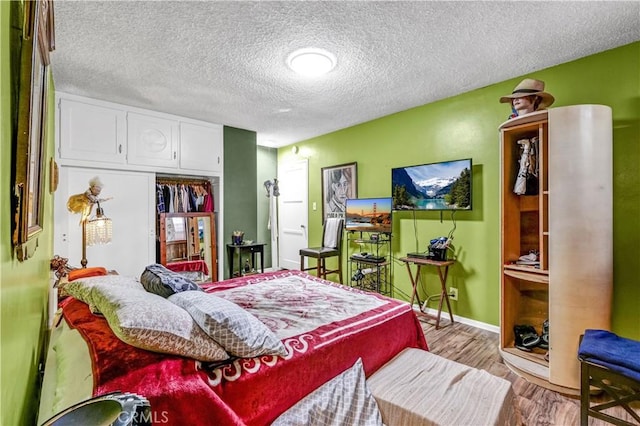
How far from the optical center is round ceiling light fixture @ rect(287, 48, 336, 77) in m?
2.46

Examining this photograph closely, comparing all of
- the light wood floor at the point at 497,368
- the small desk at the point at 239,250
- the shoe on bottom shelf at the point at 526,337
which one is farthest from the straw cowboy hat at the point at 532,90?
the small desk at the point at 239,250

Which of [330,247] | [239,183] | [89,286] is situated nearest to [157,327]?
[89,286]

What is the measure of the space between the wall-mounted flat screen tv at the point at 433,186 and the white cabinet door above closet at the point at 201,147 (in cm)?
254

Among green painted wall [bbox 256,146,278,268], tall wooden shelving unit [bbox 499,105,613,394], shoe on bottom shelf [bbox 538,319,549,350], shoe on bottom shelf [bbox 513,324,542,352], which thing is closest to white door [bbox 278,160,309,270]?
green painted wall [bbox 256,146,278,268]

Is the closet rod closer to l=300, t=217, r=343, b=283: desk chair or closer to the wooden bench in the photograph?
l=300, t=217, r=343, b=283: desk chair

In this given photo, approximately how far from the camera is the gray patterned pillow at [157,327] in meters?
1.13

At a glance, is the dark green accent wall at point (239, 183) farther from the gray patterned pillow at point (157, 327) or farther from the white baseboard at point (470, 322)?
the gray patterned pillow at point (157, 327)

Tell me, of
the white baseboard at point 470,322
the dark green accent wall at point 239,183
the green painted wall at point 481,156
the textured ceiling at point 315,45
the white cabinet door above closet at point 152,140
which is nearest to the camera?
the textured ceiling at point 315,45

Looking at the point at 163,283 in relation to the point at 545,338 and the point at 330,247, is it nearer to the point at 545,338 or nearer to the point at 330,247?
the point at 545,338

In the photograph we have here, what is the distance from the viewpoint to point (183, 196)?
167 inches

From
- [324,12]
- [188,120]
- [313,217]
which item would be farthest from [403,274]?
[188,120]

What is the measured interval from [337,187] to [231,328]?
149 inches

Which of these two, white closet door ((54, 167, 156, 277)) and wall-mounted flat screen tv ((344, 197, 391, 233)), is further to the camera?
wall-mounted flat screen tv ((344, 197, 391, 233))

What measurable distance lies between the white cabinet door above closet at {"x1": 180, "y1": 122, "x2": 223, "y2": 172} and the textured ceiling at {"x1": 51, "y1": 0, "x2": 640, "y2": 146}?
2.22ft
